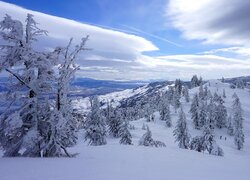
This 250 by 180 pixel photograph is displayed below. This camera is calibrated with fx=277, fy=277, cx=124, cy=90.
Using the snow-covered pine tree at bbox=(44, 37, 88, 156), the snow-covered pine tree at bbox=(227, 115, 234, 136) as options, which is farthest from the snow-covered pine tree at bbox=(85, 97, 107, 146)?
the snow-covered pine tree at bbox=(227, 115, 234, 136)

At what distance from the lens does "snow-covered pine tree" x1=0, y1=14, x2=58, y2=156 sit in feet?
51.8

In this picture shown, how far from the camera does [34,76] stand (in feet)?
53.8

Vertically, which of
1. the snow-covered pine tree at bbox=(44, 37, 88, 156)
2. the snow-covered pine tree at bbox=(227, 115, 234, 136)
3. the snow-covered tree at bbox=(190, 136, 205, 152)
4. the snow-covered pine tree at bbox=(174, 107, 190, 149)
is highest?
the snow-covered pine tree at bbox=(44, 37, 88, 156)

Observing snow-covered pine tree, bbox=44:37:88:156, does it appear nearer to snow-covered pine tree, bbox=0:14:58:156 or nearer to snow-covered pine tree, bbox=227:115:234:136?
snow-covered pine tree, bbox=0:14:58:156

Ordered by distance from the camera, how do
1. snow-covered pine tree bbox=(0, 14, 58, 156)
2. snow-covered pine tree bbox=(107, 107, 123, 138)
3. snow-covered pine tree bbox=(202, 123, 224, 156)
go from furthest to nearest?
snow-covered pine tree bbox=(107, 107, 123, 138) < snow-covered pine tree bbox=(202, 123, 224, 156) < snow-covered pine tree bbox=(0, 14, 58, 156)

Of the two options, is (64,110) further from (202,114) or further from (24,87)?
(202,114)

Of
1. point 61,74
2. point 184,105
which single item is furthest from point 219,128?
point 61,74

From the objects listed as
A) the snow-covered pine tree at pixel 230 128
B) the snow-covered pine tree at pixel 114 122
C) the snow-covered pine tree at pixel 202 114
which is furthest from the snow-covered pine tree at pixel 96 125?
the snow-covered pine tree at pixel 230 128

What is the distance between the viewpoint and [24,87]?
16.8 metres

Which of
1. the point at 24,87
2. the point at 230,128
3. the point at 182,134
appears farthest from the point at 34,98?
the point at 230,128

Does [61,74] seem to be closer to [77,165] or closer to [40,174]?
[77,165]

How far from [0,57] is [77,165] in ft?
25.9

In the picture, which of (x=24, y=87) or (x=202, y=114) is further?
(x=202, y=114)

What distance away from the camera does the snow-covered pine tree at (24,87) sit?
15.8m
